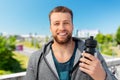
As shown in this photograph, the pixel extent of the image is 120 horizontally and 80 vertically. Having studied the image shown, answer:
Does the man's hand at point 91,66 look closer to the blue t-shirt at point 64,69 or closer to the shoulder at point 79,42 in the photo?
the blue t-shirt at point 64,69

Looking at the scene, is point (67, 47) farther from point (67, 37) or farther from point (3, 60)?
point (3, 60)

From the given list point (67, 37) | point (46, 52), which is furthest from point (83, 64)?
point (46, 52)

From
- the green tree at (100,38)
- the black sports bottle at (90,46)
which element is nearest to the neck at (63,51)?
the black sports bottle at (90,46)

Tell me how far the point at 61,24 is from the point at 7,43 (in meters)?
49.9

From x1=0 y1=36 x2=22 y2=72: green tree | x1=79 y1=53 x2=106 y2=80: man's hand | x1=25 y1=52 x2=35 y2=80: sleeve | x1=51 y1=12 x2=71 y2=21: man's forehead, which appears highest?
x1=51 y1=12 x2=71 y2=21: man's forehead

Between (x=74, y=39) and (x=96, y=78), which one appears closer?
(x=96, y=78)

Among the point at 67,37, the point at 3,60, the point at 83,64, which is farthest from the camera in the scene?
the point at 3,60

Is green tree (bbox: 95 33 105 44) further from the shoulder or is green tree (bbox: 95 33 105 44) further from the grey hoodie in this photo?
the grey hoodie

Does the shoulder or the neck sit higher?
the shoulder

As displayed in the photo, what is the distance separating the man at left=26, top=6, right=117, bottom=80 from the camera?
2.20 meters

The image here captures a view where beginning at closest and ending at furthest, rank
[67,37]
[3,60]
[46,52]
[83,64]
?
[83,64] → [67,37] → [46,52] → [3,60]

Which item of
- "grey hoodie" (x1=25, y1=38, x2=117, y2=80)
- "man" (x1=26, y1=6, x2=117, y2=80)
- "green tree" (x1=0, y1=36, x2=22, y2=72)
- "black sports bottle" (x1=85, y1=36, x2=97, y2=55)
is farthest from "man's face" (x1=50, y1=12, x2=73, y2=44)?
"green tree" (x1=0, y1=36, x2=22, y2=72)

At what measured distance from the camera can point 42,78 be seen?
2262 millimetres

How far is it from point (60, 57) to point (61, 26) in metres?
0.23
